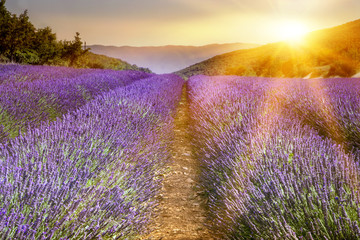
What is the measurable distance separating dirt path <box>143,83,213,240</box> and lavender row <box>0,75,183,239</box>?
0.62ft

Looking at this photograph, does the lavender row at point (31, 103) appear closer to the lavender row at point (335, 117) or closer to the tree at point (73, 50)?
the lavender row at point (335, 117)

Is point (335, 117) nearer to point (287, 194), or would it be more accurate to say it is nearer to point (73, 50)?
point (287, 194)

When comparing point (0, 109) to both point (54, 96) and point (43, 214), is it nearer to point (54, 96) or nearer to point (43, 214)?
point (54, 96)

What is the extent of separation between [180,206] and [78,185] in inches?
44.1

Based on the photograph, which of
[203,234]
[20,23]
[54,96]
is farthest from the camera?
[20,23]

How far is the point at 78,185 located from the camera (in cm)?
136

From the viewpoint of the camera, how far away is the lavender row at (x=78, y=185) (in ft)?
3.80

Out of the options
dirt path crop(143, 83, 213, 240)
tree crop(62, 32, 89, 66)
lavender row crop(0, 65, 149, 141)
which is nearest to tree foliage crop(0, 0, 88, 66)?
tree crop(62, 32, 89, 66)

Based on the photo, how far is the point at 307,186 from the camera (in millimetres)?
1409

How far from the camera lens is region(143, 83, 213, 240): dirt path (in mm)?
1851

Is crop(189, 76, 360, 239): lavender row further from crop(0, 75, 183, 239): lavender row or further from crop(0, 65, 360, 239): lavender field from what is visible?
crop(0, 75, 183, 239): lavender row

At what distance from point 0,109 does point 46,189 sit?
6.76 feet

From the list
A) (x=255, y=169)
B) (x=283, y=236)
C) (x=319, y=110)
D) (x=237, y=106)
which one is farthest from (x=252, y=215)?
(x=319, y=110)

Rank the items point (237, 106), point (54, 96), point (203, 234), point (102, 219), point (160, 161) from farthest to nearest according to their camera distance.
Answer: point (54, 96) → point (237, 106) → point (160, 161) → point (203, 234) → point (102, 219)
